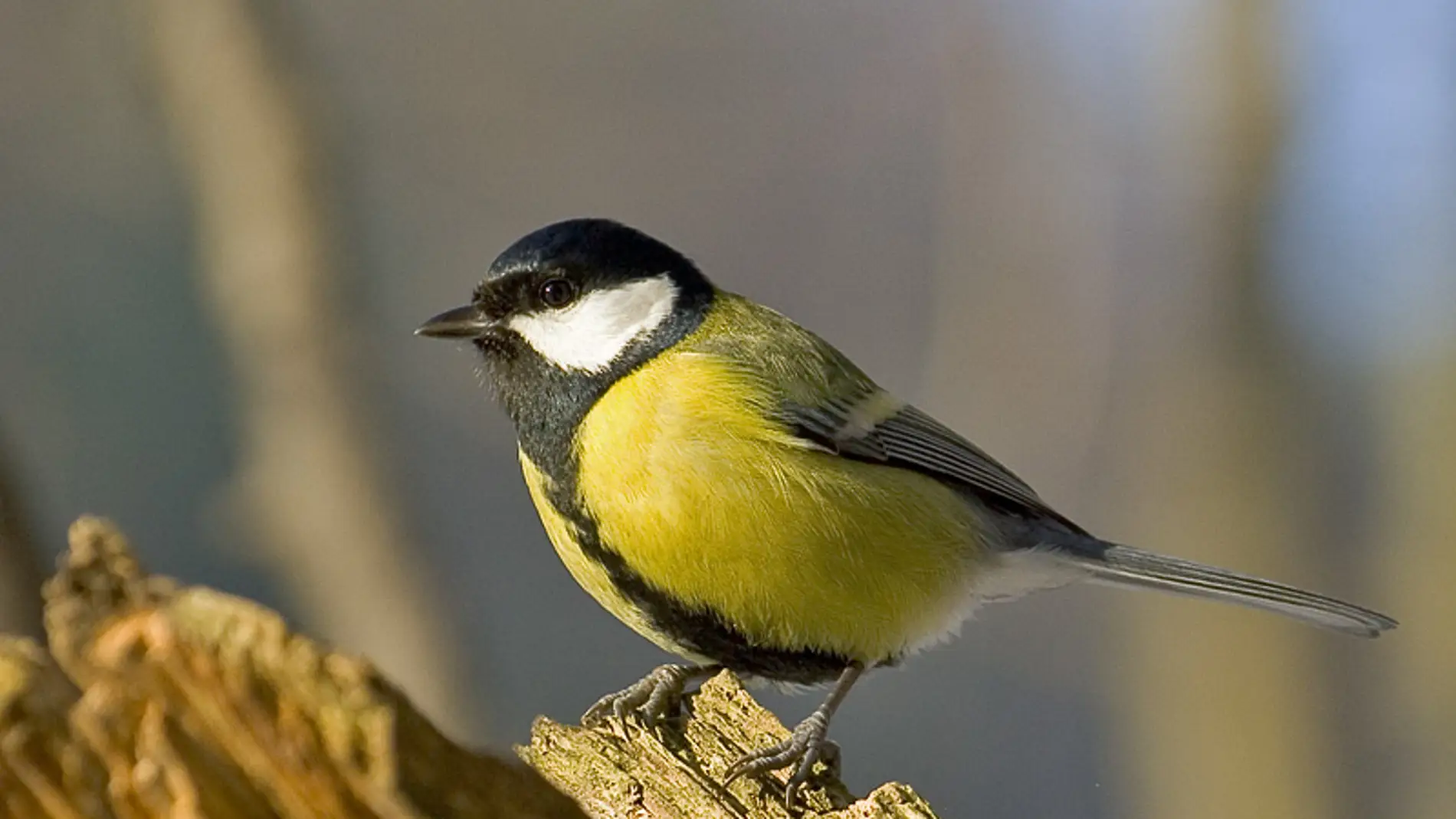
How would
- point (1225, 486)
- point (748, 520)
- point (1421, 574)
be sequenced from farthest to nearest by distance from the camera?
point (1421, 574) → point (1225, 486) → point (748, 520)

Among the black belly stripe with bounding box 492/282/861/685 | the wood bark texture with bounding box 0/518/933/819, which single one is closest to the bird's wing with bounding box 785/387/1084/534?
the black belly stripe with bounding box 492/282/861/685

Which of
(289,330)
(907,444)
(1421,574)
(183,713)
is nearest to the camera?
(183,713)

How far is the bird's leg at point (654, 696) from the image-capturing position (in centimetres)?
152

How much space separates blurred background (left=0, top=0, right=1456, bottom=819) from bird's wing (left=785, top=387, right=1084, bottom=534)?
1.23 m

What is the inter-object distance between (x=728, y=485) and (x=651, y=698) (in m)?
0.25

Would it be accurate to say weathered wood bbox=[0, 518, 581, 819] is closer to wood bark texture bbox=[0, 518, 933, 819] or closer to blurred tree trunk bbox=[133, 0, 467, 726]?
wood bark texture bbox=[0, 518, 933, 819]

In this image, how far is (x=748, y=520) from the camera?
1519 millimetres

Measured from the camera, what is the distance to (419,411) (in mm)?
4227

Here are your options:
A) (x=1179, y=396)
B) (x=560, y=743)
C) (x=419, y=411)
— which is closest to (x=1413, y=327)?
(x=1179, y=396)

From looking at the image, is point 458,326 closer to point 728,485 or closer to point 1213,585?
point 728,485

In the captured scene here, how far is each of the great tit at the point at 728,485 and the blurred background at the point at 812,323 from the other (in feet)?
3.43

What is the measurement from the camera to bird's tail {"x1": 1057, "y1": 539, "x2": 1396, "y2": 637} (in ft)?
5.92

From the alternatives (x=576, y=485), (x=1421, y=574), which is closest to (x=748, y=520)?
(x=576, y=485)

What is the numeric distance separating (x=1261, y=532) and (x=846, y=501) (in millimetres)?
1785
